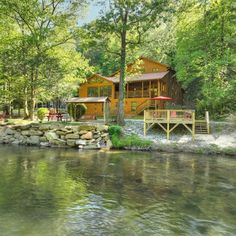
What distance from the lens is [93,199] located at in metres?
9.82

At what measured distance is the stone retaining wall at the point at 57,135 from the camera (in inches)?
863

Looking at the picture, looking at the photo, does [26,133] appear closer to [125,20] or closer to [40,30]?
[40,30]

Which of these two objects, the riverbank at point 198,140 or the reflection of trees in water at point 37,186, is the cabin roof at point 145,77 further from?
the reflection of trees in water at point 37,186

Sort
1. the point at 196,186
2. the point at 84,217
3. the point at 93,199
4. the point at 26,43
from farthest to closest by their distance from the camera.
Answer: the point at 26,43 < the point at 196,186 < the point at 93,199 < the point at 84,217

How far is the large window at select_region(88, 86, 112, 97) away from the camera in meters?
37.6

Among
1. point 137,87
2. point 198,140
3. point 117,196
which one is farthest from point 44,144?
point 137,87

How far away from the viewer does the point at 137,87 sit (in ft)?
122

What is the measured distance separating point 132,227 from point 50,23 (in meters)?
25.5

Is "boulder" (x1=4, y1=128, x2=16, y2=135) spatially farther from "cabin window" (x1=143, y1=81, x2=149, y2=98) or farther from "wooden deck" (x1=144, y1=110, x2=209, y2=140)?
"cabin window" (x1=143, y1=81, x2=149, y2=98)

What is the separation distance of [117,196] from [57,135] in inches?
541

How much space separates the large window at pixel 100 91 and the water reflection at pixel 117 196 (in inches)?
838

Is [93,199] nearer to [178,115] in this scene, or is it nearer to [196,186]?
[196,186]

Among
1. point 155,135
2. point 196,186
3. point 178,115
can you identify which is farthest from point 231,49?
point 196,186

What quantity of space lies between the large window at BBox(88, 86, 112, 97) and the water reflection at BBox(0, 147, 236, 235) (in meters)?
21.3
